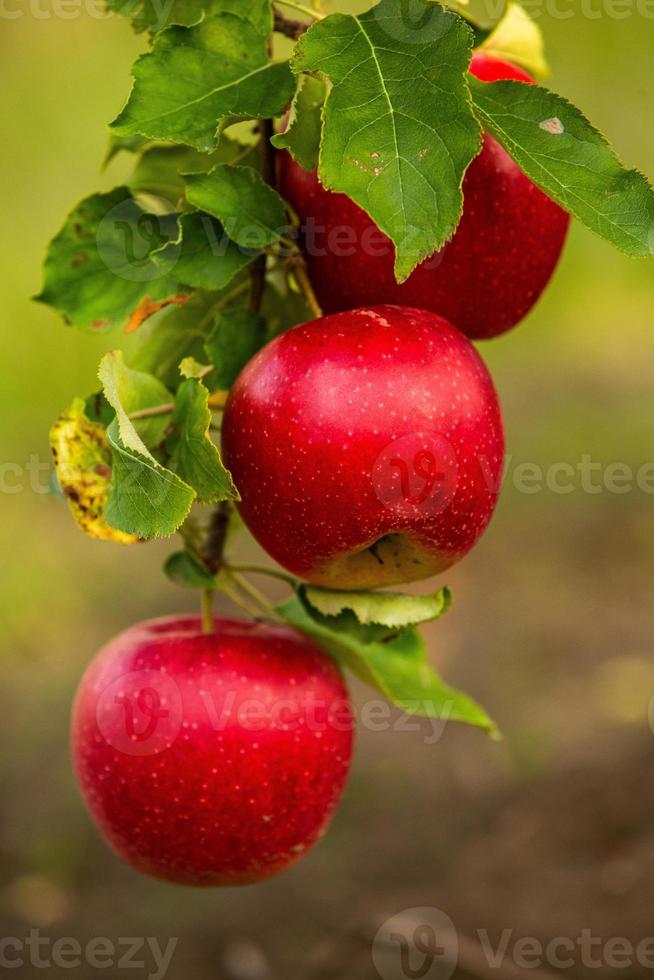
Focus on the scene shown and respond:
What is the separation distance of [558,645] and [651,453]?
52 cm

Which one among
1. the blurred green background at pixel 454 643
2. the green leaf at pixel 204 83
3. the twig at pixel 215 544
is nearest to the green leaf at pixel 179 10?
the green leaf at pixel 204 83

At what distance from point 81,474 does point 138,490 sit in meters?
0.08

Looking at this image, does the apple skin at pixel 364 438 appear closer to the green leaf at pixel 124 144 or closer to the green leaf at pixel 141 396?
the green leaf at pixel 141 396

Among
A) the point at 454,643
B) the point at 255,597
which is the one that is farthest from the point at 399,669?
the point at 454,643

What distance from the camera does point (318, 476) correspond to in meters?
0.56

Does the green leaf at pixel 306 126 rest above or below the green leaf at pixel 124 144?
above

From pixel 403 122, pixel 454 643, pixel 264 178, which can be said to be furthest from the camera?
pixel 454 643

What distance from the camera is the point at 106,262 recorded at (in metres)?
0.65

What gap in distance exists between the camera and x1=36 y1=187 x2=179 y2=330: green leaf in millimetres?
641

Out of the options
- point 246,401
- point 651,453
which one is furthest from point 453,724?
point 246,401

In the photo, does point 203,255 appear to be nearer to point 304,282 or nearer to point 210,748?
point 304,282

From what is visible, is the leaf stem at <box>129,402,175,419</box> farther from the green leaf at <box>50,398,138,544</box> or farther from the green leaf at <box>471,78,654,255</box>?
the green leaf at <box>471,78,654,255</box>

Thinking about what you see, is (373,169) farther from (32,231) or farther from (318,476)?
(32,231)

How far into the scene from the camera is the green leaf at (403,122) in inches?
19.6
